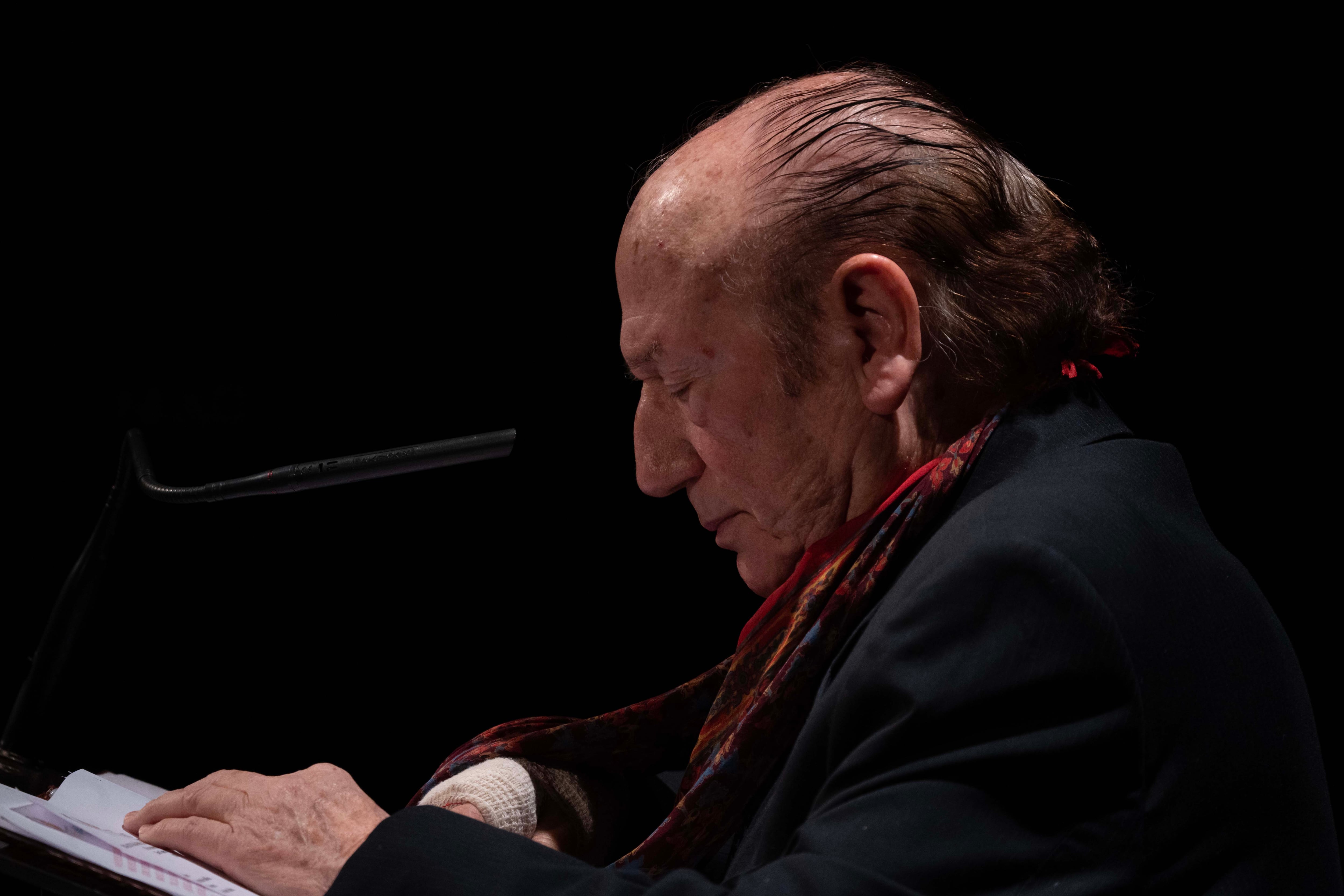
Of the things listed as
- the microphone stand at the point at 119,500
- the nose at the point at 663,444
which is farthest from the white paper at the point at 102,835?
the nose at the point at 663,444

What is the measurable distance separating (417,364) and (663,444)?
3.40ft

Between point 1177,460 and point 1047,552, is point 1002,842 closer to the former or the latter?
point 1047,552

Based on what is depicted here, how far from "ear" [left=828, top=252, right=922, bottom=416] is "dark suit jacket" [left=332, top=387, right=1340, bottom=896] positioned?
176 millimetres

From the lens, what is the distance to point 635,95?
220 centimetres

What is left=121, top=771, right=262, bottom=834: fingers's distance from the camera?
3.98 feet

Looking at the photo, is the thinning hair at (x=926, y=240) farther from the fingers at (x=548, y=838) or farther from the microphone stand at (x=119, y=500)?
the fingers at (x=548, y=838)

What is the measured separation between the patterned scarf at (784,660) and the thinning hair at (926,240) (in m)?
0.12

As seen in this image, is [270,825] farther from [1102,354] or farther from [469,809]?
[1102,354]

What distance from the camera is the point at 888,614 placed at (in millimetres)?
995

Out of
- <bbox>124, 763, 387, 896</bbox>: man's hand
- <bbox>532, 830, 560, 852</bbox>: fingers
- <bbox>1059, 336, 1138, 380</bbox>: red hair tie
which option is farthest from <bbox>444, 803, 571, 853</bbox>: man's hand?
<bbox>1059, 336, 1138, 380</bbox>: red hair tie

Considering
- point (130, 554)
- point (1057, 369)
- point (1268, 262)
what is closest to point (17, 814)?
point (1057, 369)

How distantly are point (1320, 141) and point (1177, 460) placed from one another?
0.99 meters

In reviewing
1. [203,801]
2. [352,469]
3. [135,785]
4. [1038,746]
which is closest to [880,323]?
[1038,746]

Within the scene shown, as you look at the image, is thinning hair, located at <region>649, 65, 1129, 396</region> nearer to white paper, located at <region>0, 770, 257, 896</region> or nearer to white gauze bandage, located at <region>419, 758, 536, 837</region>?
white gauze bandage, located at <region>419, 758, 536, 837</region>
